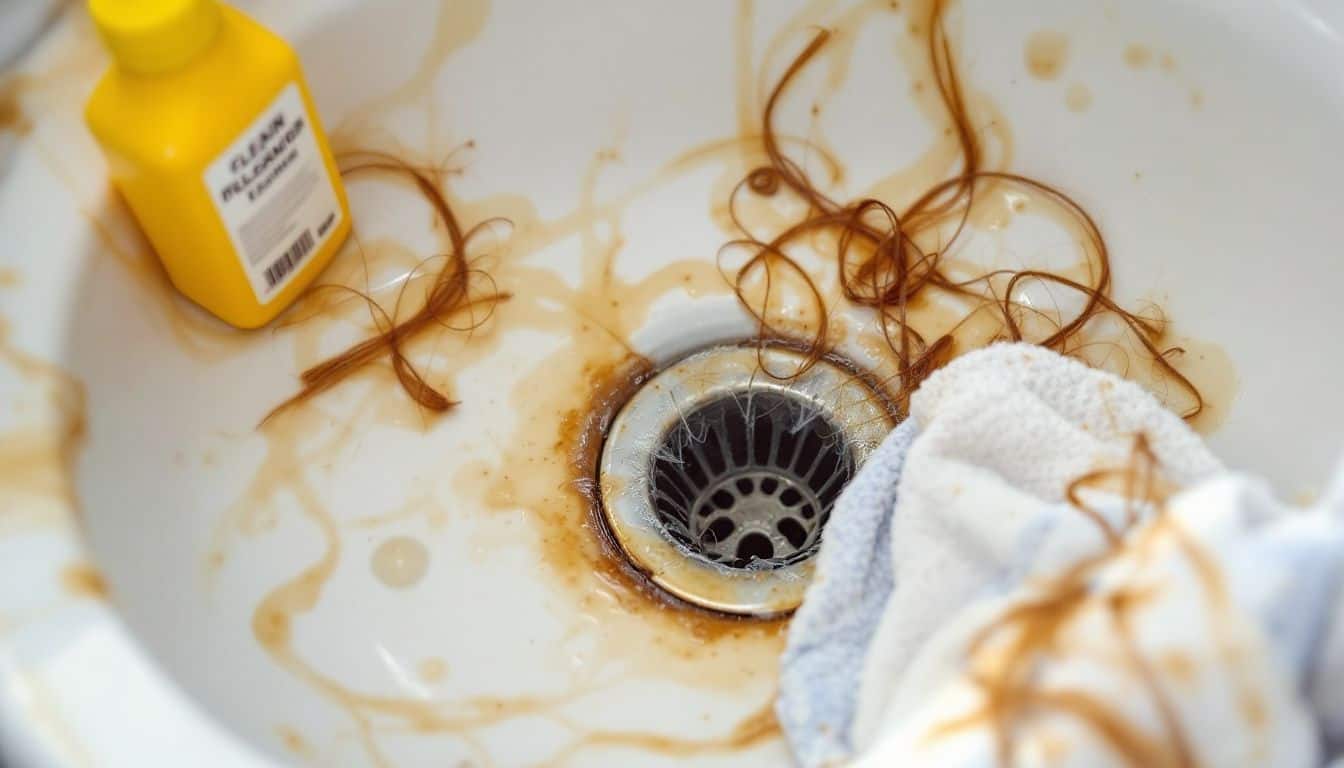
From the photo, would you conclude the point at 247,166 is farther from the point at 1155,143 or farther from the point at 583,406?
the point at 1155,143

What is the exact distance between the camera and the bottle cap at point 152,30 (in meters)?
0.41

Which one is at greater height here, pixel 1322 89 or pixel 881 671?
pixel 1322 89

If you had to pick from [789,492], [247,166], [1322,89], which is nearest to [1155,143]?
[1322,89]

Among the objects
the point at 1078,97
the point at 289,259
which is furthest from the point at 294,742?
the point at 1078,97

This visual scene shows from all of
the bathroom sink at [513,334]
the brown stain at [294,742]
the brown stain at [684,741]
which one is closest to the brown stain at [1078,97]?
the bathroom sink at [513,334]

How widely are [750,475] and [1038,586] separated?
24 centimetres

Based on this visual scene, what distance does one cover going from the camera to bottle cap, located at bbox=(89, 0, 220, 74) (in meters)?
0.41

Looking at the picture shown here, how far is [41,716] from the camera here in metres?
0.34

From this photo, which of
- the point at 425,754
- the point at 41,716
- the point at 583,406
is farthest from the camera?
the point at 583,406

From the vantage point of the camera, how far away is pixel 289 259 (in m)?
0.51

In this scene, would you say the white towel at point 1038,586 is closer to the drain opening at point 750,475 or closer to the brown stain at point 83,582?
the drain opening at point 750,475

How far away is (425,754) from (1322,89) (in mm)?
425

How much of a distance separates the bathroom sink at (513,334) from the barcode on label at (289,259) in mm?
31

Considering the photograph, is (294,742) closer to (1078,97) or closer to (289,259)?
(289,259)
